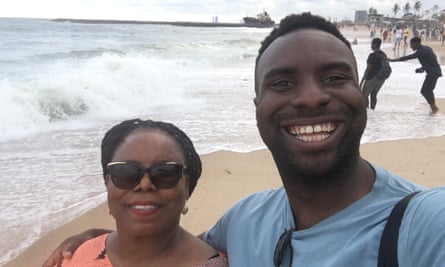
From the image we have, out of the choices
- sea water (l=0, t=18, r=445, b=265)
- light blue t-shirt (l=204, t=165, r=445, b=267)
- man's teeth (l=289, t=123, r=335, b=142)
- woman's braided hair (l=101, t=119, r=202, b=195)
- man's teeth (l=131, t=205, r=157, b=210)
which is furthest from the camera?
sea water (l=0, t=18, r=445, b=265)

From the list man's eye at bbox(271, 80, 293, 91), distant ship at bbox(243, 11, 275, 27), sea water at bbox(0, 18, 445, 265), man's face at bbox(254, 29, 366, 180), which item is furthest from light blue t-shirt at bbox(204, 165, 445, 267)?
distant ship at bbox(243, 11, 275, 27)

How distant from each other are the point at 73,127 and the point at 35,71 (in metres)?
9.94

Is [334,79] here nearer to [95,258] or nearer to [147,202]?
[147,202]

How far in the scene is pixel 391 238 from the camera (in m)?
1.34

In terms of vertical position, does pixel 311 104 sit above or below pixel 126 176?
above

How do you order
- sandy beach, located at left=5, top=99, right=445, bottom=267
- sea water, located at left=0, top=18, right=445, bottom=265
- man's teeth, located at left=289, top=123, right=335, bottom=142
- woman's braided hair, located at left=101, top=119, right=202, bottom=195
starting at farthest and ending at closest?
1. sea water, located at left=0, top=18, right=445, bottom=265
2. sandy beach, located at left=5, top=99, right=445, bottom=267
3. woman's braided hair, located at left=101, top=119, right=202, bottom=195
4. man's teeth, located at left=289, top=123, right=335, bottom=142

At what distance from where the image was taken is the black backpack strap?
1.32 metres

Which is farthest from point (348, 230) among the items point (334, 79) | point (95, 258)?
point (95, 258)

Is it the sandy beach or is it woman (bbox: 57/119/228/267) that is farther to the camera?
the sandy beach

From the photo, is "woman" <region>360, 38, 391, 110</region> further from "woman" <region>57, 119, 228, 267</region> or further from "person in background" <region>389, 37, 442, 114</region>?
"woman" <region>57, 119, 228, 267</region>

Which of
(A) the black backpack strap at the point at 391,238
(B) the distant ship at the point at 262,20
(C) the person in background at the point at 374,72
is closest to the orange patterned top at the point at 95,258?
(A) the black backpack strap at the point at 391,238

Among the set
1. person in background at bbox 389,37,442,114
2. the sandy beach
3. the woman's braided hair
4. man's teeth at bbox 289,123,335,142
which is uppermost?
man's teeth at bbox 289,123,335,142

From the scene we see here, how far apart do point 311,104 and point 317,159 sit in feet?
0.60

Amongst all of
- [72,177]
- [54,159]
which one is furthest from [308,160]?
[54,159]
